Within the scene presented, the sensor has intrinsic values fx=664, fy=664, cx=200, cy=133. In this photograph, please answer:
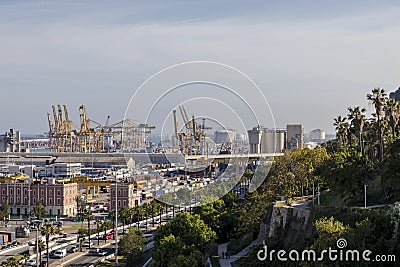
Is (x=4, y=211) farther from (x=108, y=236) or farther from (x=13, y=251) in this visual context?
(x=13, y=251)

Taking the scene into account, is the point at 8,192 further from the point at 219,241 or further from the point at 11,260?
the point at 11,260

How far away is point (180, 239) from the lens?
28.2 meters

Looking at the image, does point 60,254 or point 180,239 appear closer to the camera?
point 180,239

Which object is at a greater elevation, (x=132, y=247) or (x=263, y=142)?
(x=263, y=142)

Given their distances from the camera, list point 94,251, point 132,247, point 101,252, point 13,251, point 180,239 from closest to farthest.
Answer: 1. point 180,239
2. point 132,247
3. point 101,252
4. point 94,251
5. point 13,251

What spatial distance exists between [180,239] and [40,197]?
27557mm

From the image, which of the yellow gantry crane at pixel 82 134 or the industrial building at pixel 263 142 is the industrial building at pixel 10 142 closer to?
the yellow gantry crane at pixel 82 134

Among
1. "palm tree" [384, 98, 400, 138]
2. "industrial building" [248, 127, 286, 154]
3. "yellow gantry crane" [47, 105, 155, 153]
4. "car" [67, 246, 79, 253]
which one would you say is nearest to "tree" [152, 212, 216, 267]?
"car" [67, 246, 79, 253]

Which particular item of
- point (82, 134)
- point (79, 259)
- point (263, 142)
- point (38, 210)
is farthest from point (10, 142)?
point (79, 259)

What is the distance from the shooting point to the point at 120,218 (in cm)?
4406

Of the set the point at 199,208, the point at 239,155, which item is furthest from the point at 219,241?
the point at 239,155

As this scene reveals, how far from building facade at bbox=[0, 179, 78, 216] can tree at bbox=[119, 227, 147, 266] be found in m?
21.0

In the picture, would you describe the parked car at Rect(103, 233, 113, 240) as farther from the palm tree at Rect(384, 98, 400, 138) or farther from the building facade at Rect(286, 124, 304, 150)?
the building facade at Rect(286, 124, 304, 150)

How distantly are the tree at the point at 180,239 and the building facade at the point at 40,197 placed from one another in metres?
24.4
